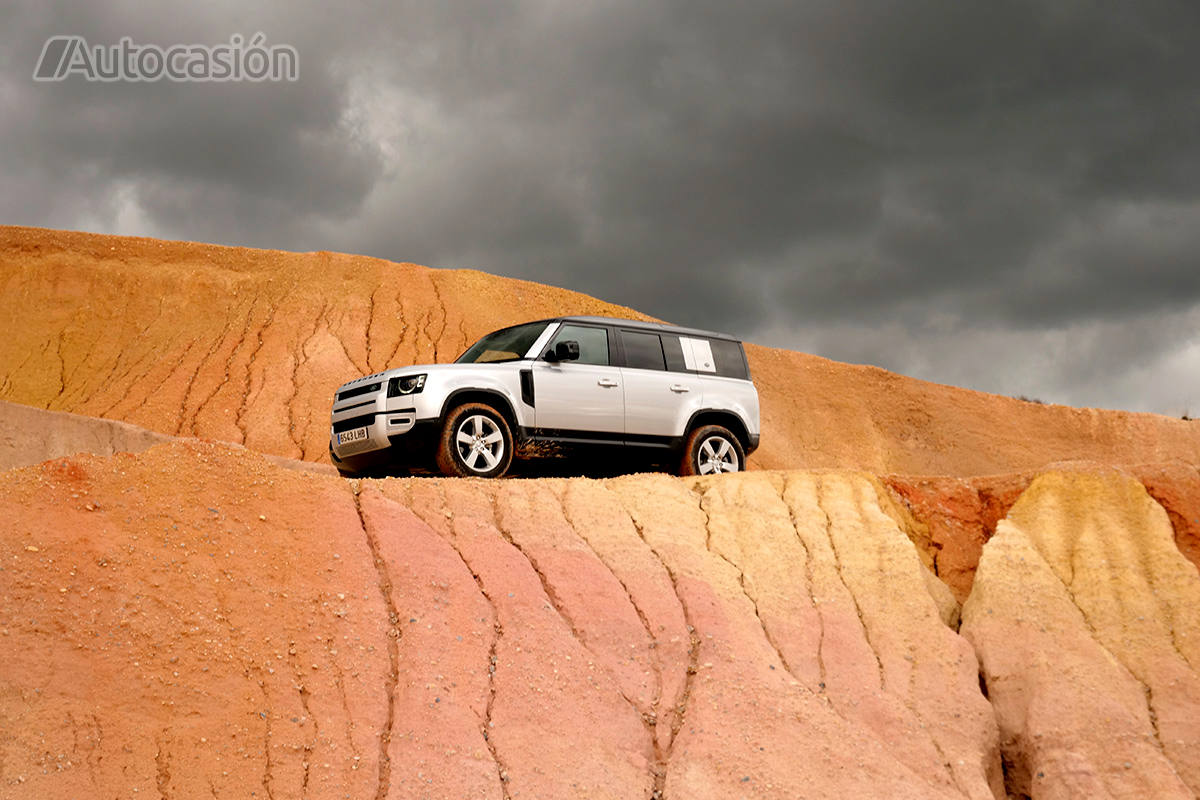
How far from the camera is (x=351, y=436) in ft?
42.2

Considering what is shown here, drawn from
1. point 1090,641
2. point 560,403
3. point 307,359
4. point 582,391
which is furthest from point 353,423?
point 307,359

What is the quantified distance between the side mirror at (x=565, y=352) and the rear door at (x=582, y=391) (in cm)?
9

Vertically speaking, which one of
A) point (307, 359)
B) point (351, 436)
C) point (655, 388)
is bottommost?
point (351, 436)

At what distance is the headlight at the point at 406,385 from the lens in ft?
41.2

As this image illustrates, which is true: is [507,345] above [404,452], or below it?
above

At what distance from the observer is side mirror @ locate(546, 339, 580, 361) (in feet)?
43.9

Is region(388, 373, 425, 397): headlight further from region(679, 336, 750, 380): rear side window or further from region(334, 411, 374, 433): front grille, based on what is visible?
region(679, 336, 750, 380): rear side window

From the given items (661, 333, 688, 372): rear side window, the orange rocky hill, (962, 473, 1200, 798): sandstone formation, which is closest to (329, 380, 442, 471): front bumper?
the orange rocky hill

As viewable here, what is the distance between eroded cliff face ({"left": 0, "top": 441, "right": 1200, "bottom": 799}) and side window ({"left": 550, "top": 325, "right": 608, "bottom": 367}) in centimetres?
171

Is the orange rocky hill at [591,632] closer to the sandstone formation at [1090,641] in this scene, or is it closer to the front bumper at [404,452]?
the sandstone formation at [1090,641]

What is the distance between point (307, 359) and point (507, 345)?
50.0ft

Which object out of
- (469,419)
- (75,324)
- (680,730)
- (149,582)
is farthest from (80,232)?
(680,730)

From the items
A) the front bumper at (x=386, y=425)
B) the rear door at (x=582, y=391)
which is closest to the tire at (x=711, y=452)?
the rear door at (x=582, y=391)

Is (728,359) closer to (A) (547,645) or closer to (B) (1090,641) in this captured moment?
(B) (1090,641)
